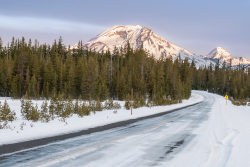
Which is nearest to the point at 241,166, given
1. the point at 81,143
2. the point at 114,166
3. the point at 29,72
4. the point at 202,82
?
the point at 114,166

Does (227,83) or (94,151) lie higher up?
(227,83)

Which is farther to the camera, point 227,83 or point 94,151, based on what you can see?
point 227,83

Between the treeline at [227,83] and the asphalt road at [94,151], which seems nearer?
the asphalt road at [94,151]

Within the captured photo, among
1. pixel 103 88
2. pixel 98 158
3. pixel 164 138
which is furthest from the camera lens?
pixel 103 88

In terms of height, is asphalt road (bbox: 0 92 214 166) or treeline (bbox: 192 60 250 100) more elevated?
treeline (bbox: 192 60 250 100)

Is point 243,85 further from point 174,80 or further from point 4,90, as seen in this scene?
point 4,90

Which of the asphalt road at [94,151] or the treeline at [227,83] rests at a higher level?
the treeline at [227,83]

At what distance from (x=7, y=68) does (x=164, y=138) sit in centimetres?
4968

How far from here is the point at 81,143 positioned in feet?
23.4

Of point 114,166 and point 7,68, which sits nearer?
point 114,166

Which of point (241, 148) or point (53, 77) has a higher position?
point (53, 77)

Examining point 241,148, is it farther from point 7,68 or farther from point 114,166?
point 7,68

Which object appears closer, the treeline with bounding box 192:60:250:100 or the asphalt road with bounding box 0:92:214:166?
the asphalt road with bounding box 0:92:214:166

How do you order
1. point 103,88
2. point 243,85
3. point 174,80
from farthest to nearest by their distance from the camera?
point 243,85
point 174,80
point 103,88
